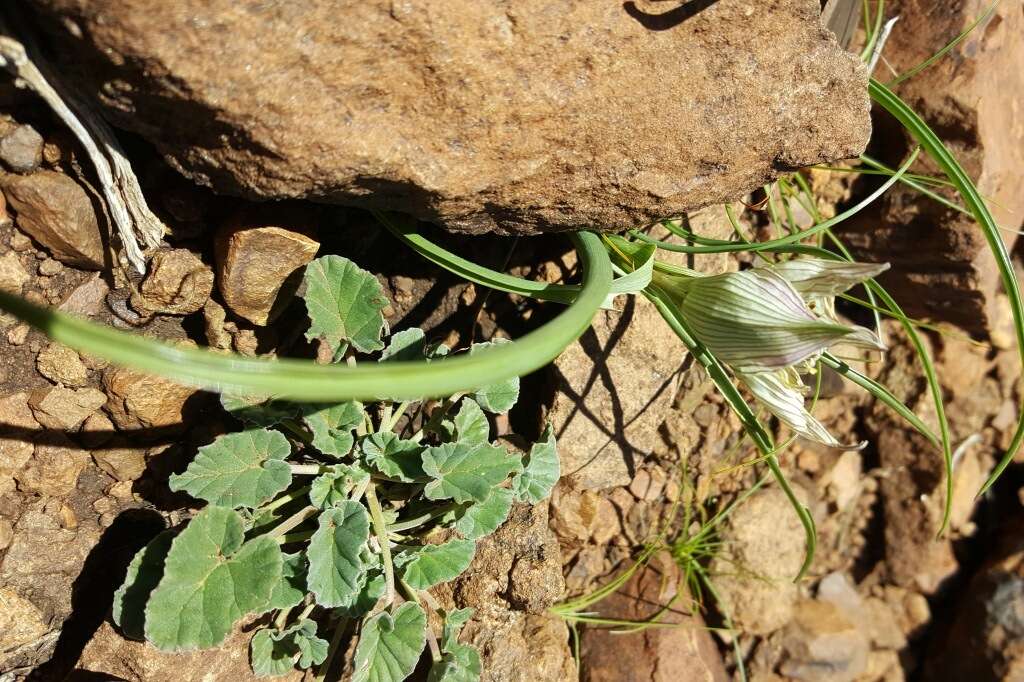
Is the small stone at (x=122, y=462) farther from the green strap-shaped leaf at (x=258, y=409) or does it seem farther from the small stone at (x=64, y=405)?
the green strap-shaped leaf at (x=258, y=409)

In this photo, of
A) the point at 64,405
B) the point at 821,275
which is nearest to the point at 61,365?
the point at 64,405

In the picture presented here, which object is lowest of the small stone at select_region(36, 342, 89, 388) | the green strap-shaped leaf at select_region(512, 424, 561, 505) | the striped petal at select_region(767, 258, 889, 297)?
the green strap-shaped leaf at select_region(512, 424, 561, 505)

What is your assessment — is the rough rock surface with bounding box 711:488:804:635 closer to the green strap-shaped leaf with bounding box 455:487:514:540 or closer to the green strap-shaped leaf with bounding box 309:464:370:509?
the green strap-shaped leaf with bounding box 455:487:514:540

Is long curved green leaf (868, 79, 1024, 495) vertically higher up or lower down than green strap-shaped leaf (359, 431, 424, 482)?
higher up

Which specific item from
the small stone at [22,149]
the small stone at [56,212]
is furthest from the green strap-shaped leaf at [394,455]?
the small stone at [22,149]

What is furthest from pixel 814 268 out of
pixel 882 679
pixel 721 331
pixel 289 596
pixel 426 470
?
pixel 882 679


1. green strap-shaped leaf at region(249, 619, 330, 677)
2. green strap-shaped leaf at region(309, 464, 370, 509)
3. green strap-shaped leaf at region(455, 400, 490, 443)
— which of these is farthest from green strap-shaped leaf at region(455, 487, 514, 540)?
green strap-shaped leaf at region(249, 619, 330, 677)

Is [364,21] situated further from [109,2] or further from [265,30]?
[109,2]
